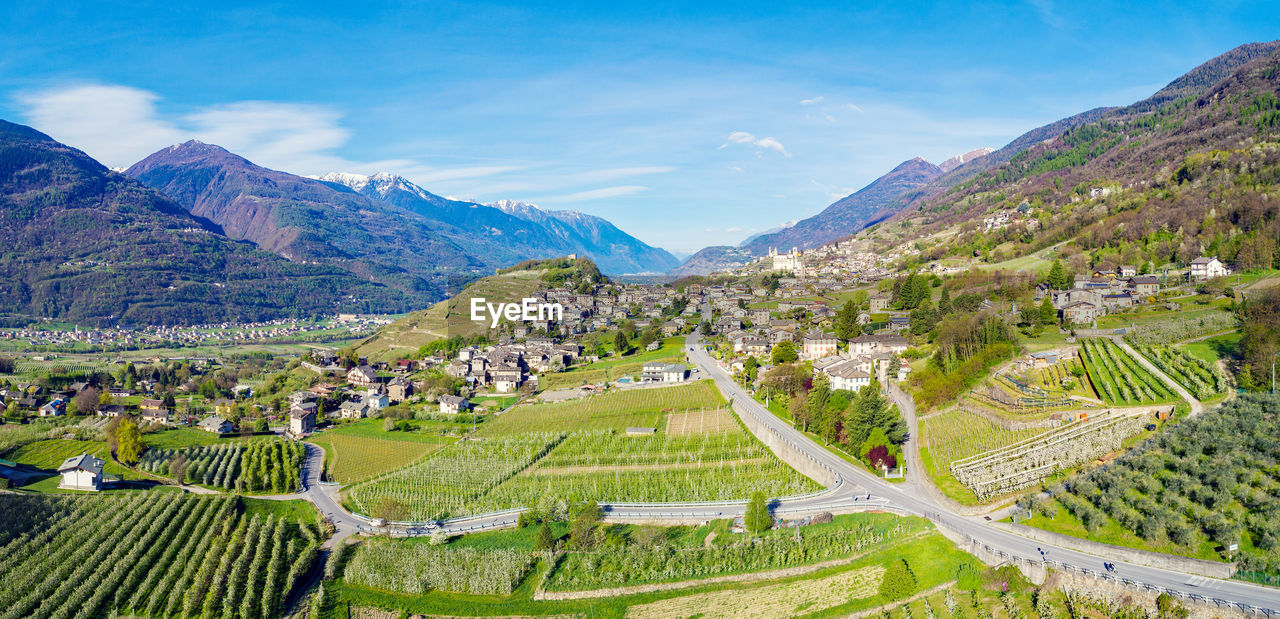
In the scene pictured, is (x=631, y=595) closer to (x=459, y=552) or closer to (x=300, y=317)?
(x=459, y=552)

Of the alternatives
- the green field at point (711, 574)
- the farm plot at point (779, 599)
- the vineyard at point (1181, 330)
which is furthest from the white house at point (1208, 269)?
the farm plot at point (779, 599)

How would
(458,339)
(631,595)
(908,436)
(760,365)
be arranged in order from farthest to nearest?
(458,339) → (760,365) → (908,436) → (631,595)

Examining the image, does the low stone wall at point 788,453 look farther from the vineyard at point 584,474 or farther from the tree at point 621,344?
the tree at point 621,344

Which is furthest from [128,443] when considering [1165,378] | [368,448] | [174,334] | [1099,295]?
[174,334]

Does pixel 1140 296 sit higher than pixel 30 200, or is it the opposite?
pixel 30 200

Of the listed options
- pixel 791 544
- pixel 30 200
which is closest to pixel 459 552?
pixel 791 544

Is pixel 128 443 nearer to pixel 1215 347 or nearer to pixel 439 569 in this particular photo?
pixel 439 569

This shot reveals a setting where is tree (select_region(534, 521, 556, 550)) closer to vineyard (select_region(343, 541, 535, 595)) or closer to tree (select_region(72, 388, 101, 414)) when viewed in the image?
vineyard (select_region(343, 541, 535, 595))
